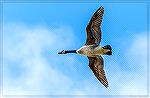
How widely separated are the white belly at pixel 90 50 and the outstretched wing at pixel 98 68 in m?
1.19

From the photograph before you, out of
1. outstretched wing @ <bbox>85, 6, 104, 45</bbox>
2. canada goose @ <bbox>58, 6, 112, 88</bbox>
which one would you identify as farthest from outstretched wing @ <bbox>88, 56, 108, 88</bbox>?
outstretched wing @ <bbox>85, 6, 104, 45</bbox>

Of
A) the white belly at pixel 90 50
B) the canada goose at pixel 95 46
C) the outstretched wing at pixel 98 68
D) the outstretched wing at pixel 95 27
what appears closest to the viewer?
the white belly at pixel 90 50

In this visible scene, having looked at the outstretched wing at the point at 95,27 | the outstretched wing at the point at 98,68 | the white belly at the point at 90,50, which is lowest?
the outstretched wing at the point at 98,68

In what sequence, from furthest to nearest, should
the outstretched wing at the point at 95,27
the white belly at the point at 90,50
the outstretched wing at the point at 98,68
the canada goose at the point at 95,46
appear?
the outstretched wing at the point at 98,68
the outstretched wing at the point at 95,27
the canada goose at the point at 95,46
the white belly at the point at 90,50

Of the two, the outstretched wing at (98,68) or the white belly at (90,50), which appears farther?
the outstretched wing at (98,68)

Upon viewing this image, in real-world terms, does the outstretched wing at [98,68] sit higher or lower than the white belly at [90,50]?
lower

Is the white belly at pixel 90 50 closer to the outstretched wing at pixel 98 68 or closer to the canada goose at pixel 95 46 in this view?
the canada goose at pixel 95 46

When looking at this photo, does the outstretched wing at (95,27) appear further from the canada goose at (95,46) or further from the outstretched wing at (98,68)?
the outstretched wing at (98,68)

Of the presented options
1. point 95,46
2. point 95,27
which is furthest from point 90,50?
point 95,27

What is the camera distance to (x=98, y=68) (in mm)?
31844

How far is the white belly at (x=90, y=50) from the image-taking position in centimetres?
2978

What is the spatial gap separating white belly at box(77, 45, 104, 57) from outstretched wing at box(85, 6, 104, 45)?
1.43 ft

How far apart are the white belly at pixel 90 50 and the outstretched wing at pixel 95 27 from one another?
1.43ft

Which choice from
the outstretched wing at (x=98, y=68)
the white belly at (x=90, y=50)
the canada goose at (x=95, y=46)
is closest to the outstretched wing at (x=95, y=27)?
the canada goose at (x=95, y=46)
